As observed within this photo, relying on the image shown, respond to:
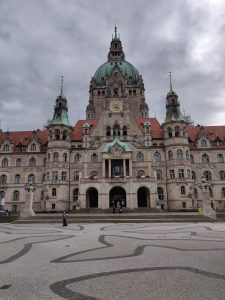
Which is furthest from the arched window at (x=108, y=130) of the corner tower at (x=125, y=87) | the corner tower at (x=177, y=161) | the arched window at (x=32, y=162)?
the corner tower at (x=125, y=87)

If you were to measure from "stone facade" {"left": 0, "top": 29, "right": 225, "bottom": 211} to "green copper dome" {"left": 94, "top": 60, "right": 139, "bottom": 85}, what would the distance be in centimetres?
2315

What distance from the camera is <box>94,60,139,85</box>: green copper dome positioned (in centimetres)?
8506

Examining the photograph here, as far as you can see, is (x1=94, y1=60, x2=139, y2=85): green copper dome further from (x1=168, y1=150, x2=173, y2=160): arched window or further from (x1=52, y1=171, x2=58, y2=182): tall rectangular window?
(x1=52, y1=171, x2=58, y2=182): tall rectangular window

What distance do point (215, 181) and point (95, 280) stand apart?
175 feet

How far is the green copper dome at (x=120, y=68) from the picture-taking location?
279ft

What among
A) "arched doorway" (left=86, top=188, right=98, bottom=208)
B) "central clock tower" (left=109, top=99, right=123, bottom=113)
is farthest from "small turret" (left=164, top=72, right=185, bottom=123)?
"arched doorway" (left=86, top=188, right=98, bottom=208)

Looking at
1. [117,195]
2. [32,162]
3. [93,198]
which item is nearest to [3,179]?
[32,162]

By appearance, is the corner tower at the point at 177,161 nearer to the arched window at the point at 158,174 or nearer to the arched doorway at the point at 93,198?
the arched window at the point at 158,174

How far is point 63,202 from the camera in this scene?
54719 mm

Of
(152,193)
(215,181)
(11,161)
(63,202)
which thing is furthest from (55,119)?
(215,181)

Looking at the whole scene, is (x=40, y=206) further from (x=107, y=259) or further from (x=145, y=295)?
(x=145, y=295)

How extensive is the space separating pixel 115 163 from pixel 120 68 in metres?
41.2

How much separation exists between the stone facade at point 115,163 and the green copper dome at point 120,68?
76.0 ft

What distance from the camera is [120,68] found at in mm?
85500
